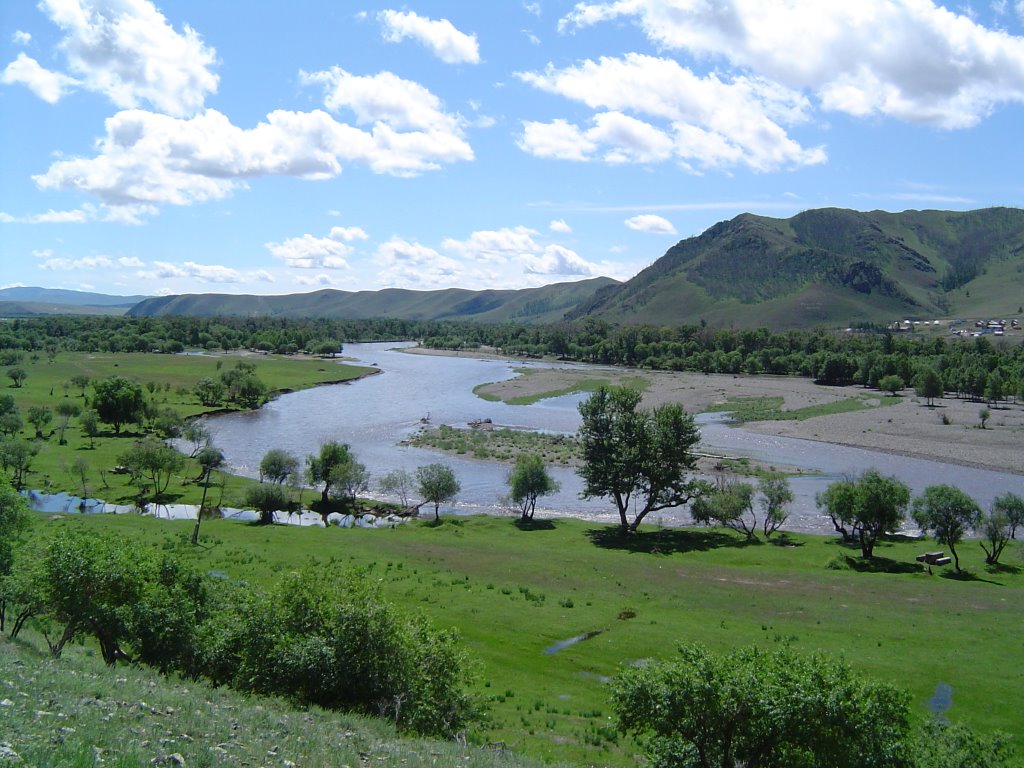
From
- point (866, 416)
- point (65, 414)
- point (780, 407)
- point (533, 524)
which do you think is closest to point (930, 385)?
point (866, 416)

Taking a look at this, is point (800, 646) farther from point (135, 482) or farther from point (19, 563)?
point (135, 482)

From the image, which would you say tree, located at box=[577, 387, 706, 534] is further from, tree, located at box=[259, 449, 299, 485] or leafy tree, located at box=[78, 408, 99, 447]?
leafy tree, located at box=[78, 408, 99, 447]

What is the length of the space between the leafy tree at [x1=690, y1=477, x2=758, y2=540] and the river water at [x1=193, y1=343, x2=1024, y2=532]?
16.5 ft

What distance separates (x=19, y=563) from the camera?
84.8 ft

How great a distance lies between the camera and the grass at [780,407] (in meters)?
134

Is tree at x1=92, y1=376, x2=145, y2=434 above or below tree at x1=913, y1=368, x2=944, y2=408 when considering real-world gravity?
below

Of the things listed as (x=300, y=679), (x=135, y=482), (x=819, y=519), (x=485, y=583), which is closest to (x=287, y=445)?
(x=135, y=482)

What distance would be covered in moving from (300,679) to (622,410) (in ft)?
165

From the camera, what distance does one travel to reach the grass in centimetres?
13375

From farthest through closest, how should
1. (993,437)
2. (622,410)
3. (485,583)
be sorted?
1. (993,437)
2. (622,410)
3. (485,583)

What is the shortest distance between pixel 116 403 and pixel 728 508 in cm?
9045

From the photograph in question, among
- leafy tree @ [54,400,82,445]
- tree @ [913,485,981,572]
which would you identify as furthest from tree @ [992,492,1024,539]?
leafy tree @ [54,400,82,445]

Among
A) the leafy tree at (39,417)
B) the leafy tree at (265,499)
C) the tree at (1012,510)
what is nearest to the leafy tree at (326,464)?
the leafy tree at (265,499)

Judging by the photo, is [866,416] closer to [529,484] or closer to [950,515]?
[950,515]
